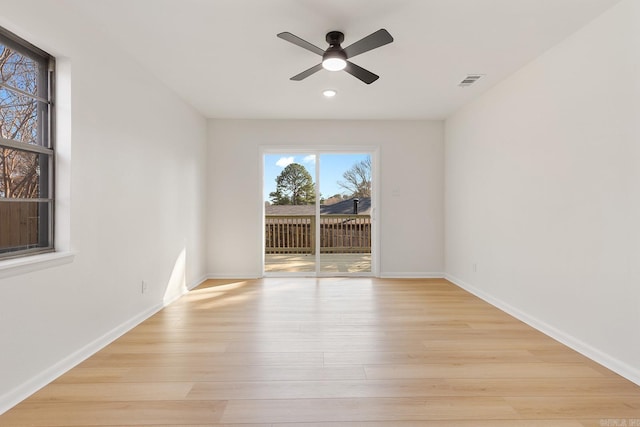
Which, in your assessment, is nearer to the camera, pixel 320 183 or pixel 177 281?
pixel 177 281

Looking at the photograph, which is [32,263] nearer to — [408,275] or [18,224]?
[18,224]

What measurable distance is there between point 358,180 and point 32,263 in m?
3.92

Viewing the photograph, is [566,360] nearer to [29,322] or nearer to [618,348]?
[618,348]

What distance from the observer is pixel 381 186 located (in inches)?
187

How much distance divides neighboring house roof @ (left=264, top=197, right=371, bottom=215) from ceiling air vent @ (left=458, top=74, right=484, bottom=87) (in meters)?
2.07

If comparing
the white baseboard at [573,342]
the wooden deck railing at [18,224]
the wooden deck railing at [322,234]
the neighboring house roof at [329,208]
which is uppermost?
the neighboring house roof at [329,208]

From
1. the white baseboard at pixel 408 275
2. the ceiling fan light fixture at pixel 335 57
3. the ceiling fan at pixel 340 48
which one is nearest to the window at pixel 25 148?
the ceiling fan at pixel 340 48

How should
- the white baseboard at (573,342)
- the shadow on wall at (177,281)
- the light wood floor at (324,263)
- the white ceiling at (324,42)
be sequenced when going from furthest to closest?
the light wood floor at (324,263) < the shadow on wall at (177,281) < the white ceiling at (324,42) < the white baseboard at (573,342)

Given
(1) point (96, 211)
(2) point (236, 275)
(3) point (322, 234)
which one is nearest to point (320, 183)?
(3) point (322, 234)

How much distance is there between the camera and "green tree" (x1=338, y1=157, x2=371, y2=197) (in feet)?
16.1

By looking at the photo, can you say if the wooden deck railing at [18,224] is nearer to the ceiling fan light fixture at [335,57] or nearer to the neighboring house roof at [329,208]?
the ceiling fan light fixture at [335,57]

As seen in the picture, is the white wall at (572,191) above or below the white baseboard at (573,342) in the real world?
above

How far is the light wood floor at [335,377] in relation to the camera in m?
1.58

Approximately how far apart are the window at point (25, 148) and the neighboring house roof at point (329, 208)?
3071mm
